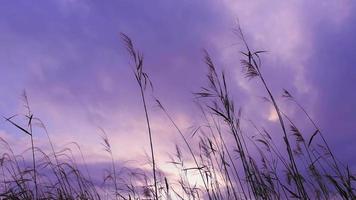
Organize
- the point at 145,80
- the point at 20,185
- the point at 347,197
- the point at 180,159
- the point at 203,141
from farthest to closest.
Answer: the point at 180,159, the point at 203,141, the point at 20,185, the point at 145,80, the point at 347,197

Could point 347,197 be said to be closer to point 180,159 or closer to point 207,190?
point 207,190

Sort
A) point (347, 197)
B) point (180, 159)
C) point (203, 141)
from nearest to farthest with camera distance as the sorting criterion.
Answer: point (347, 197) < point (203, 141) < point (180, 159)

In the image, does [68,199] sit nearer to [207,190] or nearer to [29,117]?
[29,117]

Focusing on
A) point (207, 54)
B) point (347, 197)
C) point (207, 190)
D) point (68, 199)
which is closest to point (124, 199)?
point (68, 199)

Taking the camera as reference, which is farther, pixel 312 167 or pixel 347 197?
pixel 312 167

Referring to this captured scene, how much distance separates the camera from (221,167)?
15.9ft

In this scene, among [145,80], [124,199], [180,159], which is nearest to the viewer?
[145,80]

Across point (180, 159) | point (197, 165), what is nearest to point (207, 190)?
point (197, 165)

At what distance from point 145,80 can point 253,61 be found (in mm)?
1051

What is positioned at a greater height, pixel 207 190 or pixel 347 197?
pixel 207 190

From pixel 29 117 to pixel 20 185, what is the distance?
708mm

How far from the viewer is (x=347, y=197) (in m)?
2.86

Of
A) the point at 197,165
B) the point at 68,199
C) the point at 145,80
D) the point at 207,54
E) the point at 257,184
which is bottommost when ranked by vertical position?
the point at 257,184

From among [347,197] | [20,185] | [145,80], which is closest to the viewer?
[347,197]
